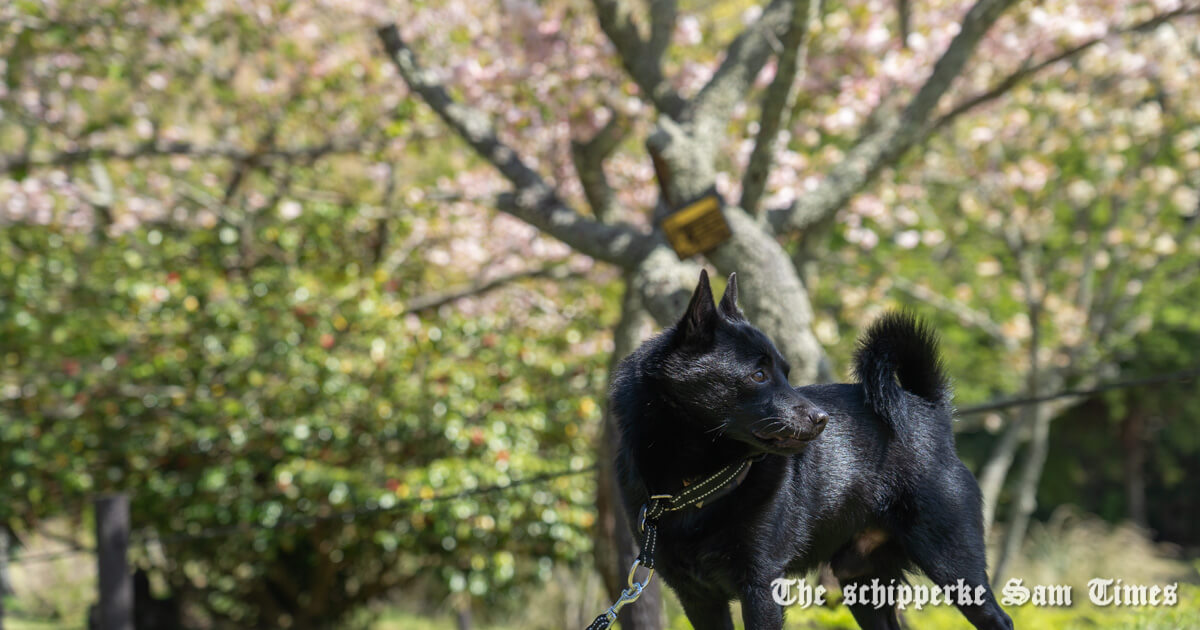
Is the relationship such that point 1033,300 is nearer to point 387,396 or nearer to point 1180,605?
point 1180,605

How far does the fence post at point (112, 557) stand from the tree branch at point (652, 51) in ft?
10.4

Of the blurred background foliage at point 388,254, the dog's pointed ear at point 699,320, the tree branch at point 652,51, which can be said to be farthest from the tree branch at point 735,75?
the dog's pointed ear at point 699,320

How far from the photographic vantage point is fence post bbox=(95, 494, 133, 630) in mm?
4117

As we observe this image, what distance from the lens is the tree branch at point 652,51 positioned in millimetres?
4703

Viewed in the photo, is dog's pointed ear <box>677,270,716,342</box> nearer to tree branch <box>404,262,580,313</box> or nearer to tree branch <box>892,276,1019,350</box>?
tree branch <box>404,262,580,313</box>

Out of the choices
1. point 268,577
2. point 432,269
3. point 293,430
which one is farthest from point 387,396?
point 268,577

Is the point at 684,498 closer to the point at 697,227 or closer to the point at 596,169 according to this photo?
the point at 697,227

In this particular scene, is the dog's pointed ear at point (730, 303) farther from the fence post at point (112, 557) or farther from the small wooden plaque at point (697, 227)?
the fence post at point (112, 557)

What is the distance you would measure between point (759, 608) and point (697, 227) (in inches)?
91.5

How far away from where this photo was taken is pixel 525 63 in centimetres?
667

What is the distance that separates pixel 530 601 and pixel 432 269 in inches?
157

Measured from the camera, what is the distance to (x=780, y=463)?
217 cm

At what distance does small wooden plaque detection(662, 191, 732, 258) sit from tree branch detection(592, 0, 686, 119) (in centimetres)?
87

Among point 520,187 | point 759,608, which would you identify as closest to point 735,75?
point 520,187
